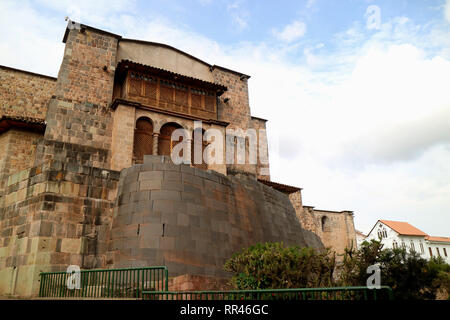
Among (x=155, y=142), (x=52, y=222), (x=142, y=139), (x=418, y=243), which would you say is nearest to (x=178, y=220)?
(x=52, y=222)

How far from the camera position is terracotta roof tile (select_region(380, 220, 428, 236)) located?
52228 mm

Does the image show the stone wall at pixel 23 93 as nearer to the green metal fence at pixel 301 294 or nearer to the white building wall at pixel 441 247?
the green metal fence at pixel 301 294

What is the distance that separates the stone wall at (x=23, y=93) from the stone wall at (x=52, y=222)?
7516 mm

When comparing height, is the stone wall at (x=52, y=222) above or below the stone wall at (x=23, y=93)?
below

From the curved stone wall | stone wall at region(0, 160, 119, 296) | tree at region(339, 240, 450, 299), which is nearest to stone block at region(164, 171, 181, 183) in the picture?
the curved stone wall

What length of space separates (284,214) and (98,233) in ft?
36.2

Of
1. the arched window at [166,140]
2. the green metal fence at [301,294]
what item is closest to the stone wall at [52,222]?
the arched window at [166,140]

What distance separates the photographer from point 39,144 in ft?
56.1

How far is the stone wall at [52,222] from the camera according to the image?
40.5 ft

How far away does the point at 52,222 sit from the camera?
12852mm

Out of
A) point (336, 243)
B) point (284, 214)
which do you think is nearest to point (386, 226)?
point (336, 243)

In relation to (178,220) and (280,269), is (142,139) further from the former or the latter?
(280,269)

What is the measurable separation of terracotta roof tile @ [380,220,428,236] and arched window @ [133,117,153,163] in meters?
44.8
